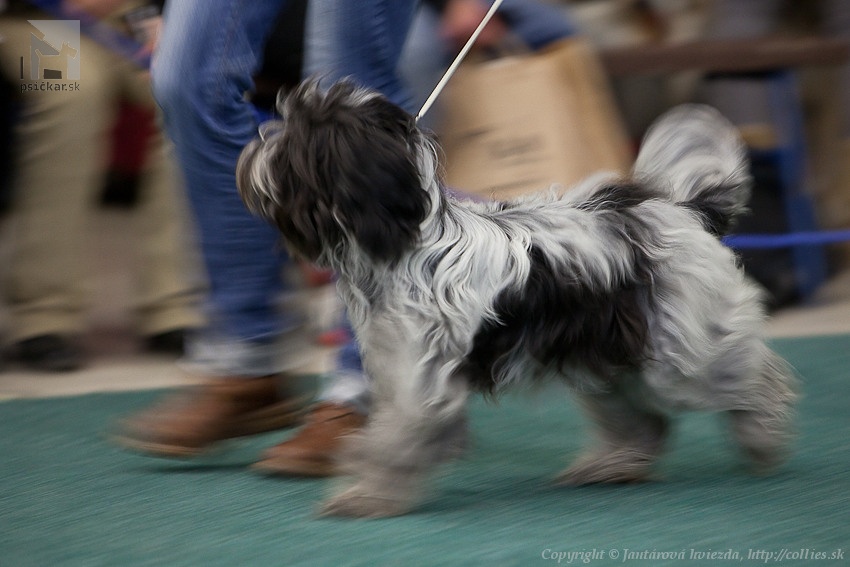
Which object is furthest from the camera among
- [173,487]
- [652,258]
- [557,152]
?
[557,152]

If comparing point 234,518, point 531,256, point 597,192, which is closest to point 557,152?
point 597,192

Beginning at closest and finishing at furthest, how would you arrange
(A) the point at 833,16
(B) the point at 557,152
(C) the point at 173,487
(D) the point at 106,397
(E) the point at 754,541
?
(E) the point at 754,541, (C) the point at 173,487, (D) the point at 106,397, (B) the point at 557,152, (A) the point at 833,16

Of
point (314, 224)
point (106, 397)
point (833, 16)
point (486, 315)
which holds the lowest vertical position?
point (106, 397)

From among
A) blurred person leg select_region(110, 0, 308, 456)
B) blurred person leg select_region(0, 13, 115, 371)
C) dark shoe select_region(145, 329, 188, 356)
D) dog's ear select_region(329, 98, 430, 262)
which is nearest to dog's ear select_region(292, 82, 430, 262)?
dog's ear select_region(329, 98, 430, 262)

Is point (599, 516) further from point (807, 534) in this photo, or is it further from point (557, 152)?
point (557, 152)

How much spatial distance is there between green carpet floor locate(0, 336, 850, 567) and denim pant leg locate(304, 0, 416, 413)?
28cm

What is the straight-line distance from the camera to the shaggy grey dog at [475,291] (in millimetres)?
2566

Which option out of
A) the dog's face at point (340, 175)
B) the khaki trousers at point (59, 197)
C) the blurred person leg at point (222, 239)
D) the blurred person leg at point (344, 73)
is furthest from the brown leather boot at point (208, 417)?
the khaki trousers at point (59, 197)

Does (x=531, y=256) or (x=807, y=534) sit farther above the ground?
(x=531, y=256)

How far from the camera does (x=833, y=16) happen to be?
6.34 m

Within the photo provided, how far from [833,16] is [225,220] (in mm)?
4373

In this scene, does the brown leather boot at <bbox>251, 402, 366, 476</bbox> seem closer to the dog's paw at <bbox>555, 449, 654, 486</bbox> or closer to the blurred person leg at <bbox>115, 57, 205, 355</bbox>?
the dog's paw at <bbox>555, 449, 654, 486</bbox>

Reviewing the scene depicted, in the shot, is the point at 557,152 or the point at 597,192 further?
the point at 557,152

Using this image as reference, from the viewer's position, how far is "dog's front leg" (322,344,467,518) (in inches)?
101
